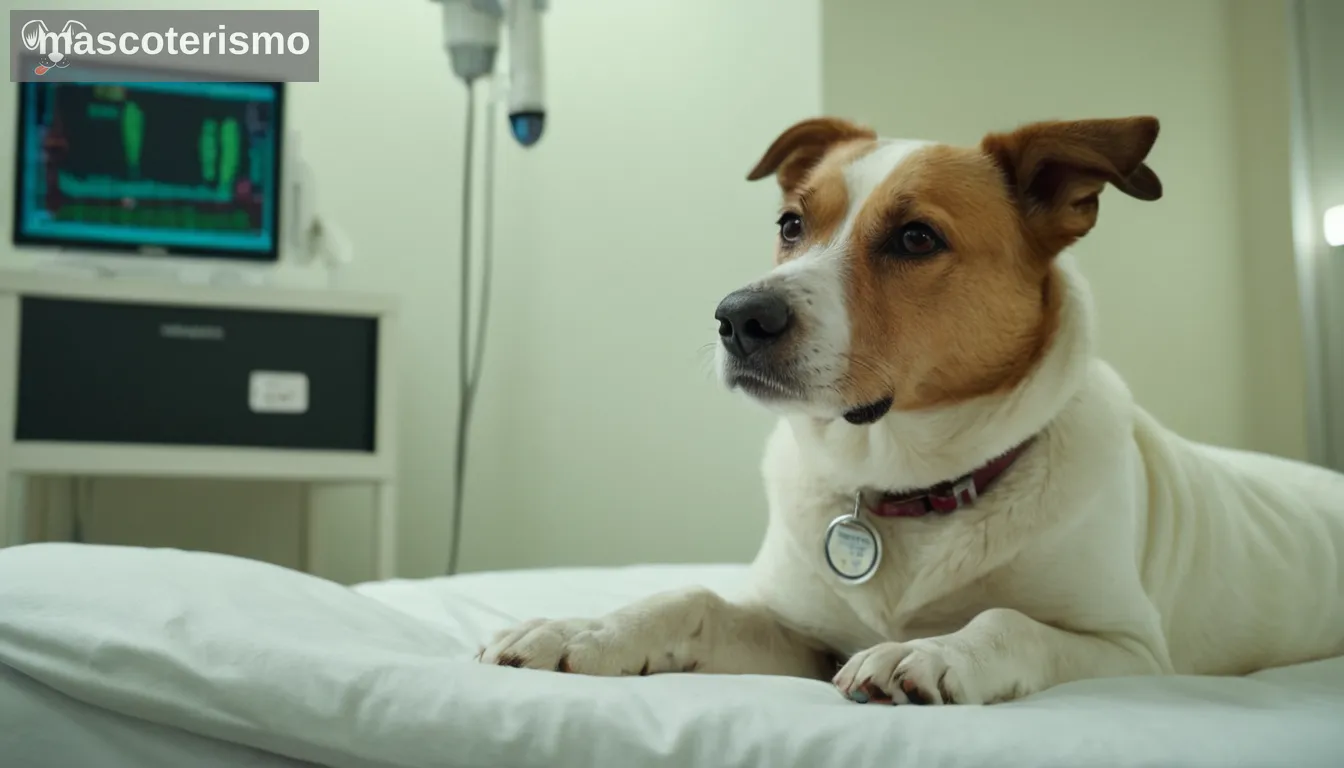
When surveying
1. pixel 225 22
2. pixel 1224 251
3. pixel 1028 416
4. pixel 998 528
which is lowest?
pixel 998 528

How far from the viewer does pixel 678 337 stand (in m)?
3.28

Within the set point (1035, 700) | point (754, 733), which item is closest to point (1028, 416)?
point (1035, 700)

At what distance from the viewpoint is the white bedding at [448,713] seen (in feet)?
2.42

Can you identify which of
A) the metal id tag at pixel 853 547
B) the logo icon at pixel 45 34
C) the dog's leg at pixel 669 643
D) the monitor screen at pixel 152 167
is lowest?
the dog's leg at pixel 669 643

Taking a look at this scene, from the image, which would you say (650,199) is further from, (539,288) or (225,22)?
(225,22)

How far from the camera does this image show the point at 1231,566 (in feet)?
4.26

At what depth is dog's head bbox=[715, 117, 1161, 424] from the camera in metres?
1.15

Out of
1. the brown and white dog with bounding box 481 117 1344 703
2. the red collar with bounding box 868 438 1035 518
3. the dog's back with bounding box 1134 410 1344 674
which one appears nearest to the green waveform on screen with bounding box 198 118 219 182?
the brown and white dog with bounding box 481 117 1344 703

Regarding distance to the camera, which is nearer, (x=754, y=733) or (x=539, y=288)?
(x=754, y=733)

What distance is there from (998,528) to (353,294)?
166 cm

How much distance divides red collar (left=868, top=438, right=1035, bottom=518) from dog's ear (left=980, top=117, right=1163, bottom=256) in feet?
0.82

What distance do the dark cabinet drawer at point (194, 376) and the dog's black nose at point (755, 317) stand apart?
4.88 ft

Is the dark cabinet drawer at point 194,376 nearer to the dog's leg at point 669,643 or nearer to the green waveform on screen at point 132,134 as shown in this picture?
the green waveform on screen at point 132,134

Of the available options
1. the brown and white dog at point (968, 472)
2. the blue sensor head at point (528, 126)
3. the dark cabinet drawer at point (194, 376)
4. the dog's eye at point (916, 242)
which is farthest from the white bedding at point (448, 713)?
the blue sensor head at point (528, 126)
